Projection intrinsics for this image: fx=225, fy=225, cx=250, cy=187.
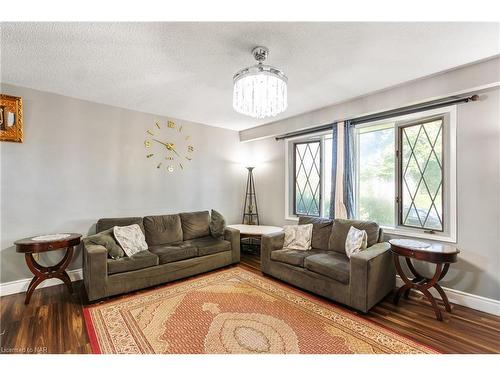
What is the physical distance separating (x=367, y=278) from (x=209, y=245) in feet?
7.29

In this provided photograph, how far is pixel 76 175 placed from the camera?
127 inches

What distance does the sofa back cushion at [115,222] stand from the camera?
323cm

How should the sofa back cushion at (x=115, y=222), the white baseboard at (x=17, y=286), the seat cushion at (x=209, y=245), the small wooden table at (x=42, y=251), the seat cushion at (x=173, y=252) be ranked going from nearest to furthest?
1. the small wooden table at (x=42, y=251)
2. the white baseboard at (x=17, y=286)
3. the seat cushion at (x=173, y=252)
4. the sofa back cushion at (x=115, y=222)
5. the seat cushion at (x=209, y=245)

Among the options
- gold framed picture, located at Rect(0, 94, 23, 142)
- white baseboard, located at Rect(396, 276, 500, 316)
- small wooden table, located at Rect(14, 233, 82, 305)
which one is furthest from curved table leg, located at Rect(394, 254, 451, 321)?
gold framed picture, located at Rect(0, 94, 23, 142)

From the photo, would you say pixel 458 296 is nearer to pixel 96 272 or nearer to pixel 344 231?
pixel 344 231

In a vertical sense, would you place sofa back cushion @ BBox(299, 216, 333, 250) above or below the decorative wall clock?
below

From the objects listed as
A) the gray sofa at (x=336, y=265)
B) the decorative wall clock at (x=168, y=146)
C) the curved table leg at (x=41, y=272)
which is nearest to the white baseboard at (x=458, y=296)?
the curved table leg at (x=41, y=272)

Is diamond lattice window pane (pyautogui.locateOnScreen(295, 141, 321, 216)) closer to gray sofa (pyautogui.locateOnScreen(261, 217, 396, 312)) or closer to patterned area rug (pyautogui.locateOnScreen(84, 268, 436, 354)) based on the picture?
gray sofa (pyautogui.locateOnScreen(261, 217, 396, 312))

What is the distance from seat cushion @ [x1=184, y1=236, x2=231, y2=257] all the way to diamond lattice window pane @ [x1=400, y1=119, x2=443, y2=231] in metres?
2.65

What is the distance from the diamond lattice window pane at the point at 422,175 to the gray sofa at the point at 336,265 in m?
0.59

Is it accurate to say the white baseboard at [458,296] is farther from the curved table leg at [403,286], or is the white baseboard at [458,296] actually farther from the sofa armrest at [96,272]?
the sofa armrest at [96,272]

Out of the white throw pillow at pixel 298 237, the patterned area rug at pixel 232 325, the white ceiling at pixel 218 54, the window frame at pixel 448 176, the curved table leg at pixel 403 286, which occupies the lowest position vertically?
the patterned area rug at pixel 232 325

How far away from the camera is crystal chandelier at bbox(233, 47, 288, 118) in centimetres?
193

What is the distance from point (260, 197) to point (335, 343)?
3440 mm
